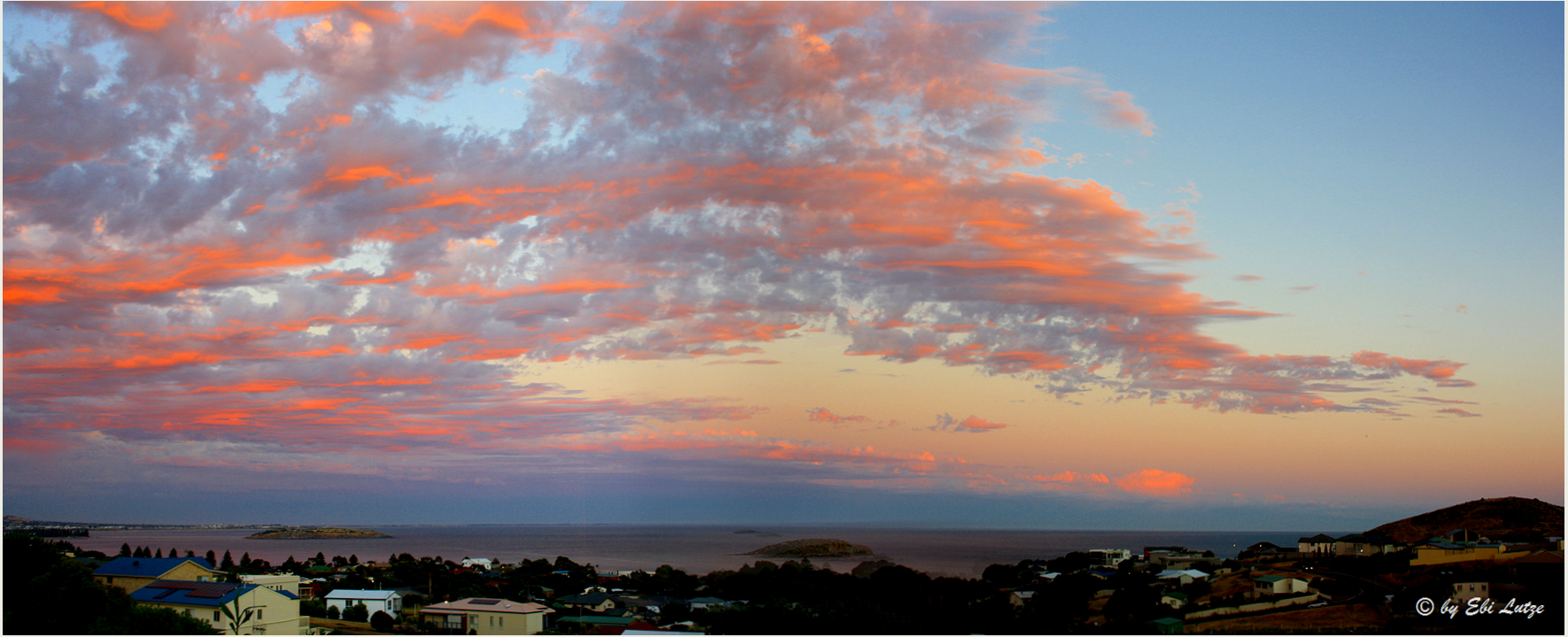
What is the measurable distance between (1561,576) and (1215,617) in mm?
9766

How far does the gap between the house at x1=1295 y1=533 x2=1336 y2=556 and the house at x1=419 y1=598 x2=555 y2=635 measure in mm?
35034

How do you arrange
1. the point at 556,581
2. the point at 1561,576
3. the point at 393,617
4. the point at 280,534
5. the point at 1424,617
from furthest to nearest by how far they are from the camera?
1. the point at 280,534
2. the point at 556,581
3. the point at 393,617
4. the point at 1561,576
5. the point at 1424,617

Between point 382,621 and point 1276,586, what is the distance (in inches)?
1095

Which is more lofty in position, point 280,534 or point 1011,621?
point 1011,621

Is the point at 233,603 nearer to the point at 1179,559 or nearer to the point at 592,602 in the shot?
the point at 592,602

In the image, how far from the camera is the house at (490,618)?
26.1m

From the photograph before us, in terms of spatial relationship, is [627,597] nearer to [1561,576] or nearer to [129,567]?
[129,567]

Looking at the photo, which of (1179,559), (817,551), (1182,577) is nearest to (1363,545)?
(1179,559)

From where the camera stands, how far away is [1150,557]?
48.9 metres

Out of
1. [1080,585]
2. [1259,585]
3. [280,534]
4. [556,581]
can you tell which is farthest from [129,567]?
[280,534]

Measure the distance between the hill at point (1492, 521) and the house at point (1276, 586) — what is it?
642 inches

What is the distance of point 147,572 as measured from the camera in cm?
3278

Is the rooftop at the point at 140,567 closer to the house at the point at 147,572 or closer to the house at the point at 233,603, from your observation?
the house at the point at 147,572

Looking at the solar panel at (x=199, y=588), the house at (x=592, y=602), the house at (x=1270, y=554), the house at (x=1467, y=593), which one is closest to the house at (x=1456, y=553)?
the house at (x=1270, y=554)
